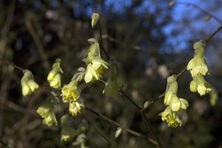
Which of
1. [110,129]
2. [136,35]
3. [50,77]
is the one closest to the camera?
[50,77]

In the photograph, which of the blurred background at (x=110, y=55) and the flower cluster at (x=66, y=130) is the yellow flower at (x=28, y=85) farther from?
the blurred background at (x=110, y=55)

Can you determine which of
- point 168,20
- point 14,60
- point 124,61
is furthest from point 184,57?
point 14,60

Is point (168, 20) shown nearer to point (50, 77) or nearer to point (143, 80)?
point (143, 80)

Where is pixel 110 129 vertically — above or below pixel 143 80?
below

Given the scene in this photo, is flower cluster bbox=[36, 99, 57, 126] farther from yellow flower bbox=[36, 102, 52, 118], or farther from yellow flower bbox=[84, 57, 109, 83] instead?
yellow flower bbox=[84, 57, 109, 83]

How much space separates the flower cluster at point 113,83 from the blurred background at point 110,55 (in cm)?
252

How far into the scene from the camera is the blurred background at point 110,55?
427 cm

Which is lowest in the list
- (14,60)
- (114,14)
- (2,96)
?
(2,96)

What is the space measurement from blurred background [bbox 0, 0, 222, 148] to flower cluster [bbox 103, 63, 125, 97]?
252 centimetres

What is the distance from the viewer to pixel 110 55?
4762mm

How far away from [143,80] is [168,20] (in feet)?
5.52

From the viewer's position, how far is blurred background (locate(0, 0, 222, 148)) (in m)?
4.27

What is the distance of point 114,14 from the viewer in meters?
5.50

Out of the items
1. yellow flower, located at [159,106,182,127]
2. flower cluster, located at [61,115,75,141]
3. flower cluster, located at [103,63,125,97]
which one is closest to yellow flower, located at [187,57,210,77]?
yellow flower, located at [159,106,182,127]
